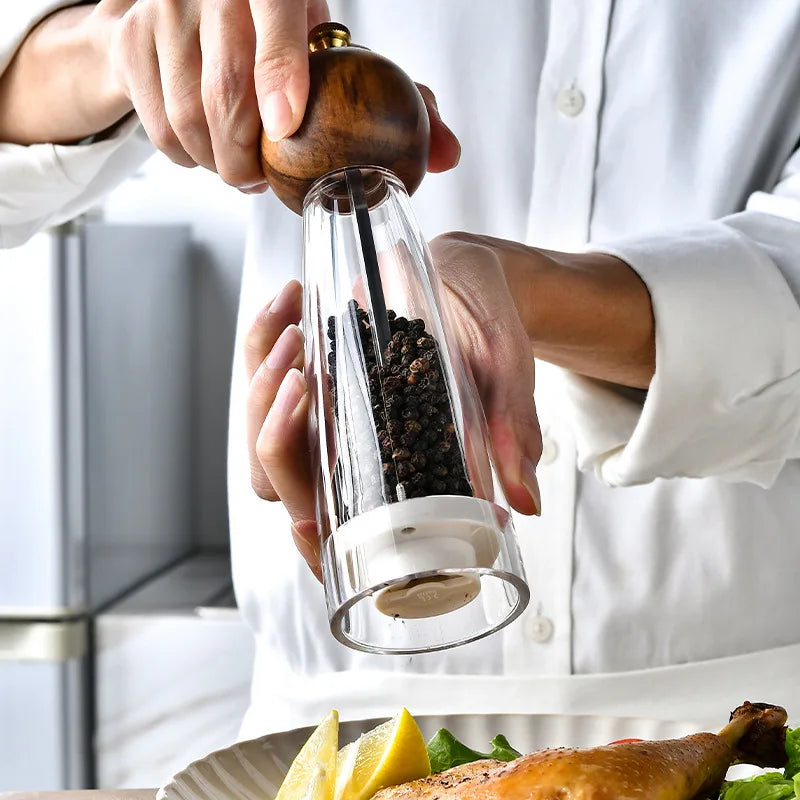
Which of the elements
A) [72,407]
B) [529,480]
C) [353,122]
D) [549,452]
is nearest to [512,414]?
[529,480]

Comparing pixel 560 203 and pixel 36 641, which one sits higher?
pixel 560 203

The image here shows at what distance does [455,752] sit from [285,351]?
0.70 feet

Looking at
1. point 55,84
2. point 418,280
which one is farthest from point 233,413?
point 418,280

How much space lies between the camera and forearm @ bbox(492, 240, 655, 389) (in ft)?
1.81

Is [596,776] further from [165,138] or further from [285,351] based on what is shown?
[165,138]

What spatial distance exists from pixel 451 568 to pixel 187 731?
4.31 feet

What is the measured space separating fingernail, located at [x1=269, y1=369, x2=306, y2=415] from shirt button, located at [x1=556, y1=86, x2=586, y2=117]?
0.43 metres

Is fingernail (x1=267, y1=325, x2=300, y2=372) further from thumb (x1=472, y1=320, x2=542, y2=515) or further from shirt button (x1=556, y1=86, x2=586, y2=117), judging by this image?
shirt button (x1=556, y1=86, x2=586, y2=117)

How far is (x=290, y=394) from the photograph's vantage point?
16.9 inches

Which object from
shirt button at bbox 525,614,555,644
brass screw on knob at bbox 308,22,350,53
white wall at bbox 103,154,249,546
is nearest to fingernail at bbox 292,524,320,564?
brass screw on knob at bbox 308,22,350,53

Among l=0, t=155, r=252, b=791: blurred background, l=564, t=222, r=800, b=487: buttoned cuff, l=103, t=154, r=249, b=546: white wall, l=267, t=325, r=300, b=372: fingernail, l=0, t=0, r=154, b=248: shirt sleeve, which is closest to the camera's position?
l=267, t=325, r=300, b=372: fingernail

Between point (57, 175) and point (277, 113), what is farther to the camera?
point (57, 175)

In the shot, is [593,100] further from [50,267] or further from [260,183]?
[50,267]

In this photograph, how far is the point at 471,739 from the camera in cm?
Answer: 51
